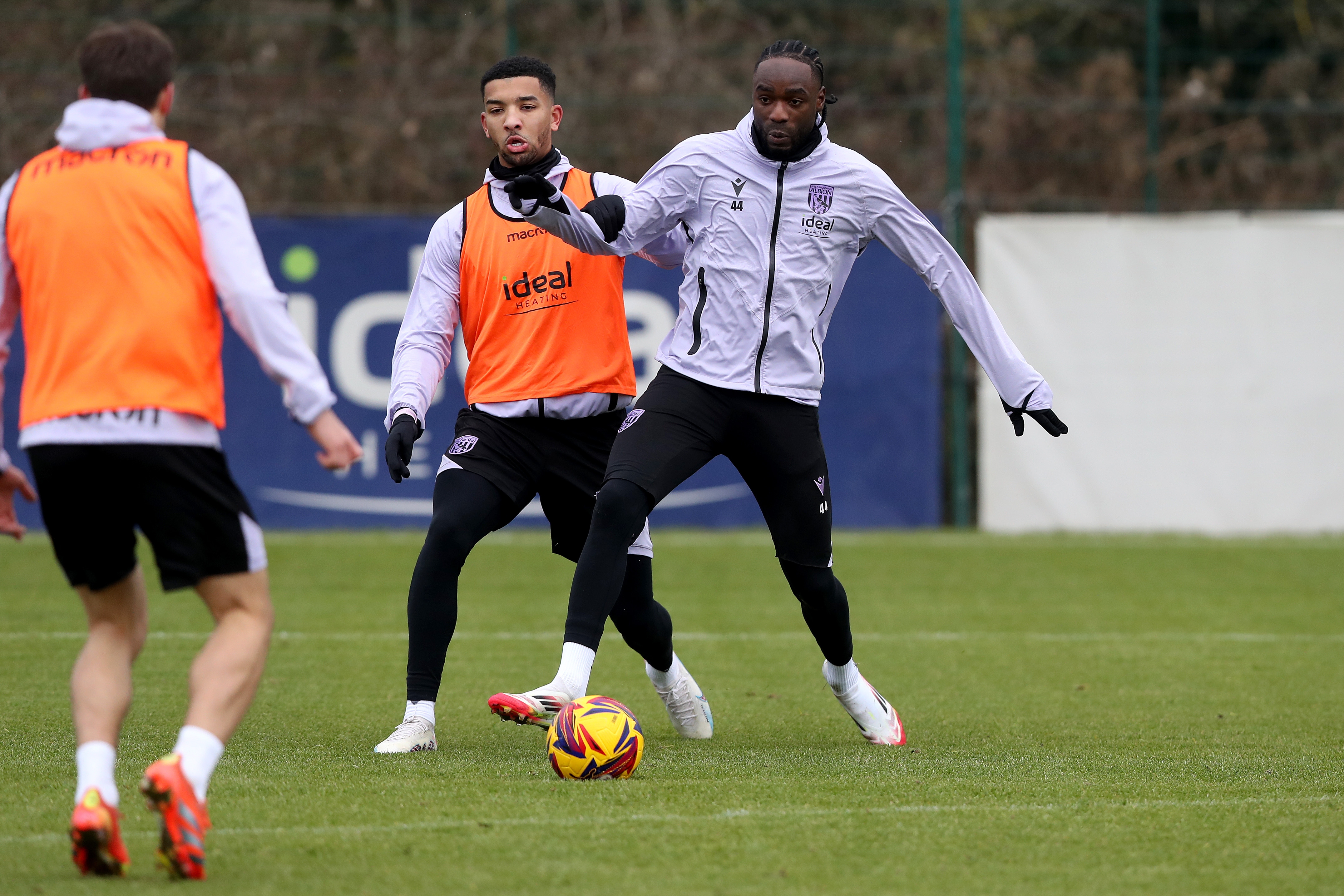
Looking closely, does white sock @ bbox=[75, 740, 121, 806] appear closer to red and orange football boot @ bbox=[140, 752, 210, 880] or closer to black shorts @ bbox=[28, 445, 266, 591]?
red and orange football boot @ bbox=[140, 752, 210, 880]

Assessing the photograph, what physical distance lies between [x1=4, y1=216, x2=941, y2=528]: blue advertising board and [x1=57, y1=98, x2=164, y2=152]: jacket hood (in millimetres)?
8601

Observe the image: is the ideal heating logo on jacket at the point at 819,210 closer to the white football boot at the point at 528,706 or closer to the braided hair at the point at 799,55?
the braided hair at the point at 799,55

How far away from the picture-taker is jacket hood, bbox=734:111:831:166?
5.33 meters

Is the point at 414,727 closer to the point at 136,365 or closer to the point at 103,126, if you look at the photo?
the point at 136,365

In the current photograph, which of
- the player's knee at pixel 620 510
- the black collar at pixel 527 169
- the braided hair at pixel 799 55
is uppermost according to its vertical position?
the braided hair at pixel 799 55

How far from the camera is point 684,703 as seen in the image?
5.68 m

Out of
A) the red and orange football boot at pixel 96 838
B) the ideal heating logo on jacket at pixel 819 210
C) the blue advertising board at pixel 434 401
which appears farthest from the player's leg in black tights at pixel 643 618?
the blue advertising board at pixel 434 401

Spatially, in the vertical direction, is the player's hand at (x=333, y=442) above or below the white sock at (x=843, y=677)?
above

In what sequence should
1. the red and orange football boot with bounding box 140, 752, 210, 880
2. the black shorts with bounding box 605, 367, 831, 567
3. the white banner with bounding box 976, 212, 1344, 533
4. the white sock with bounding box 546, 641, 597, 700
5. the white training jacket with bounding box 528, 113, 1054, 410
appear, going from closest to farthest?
1. the red and orange football boot with bounding box 140, 752, 210, 880
2. the white sock with bounding box 546, 641, 597, 700
3. the black shorts with bounding box 605, 367, 831, 567
4. the white training jacket with bounding box 528, 113, 1054, 410
5. the white banner with bounding box 976, 212, 1344, 533

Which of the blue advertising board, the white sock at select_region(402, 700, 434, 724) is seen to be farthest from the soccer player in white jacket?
the blue advertising board

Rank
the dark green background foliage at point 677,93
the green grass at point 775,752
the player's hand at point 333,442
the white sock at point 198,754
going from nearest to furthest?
the white sock at point 198,754 < the player's hand at point 333,442 < the green grass at point 775,752 < the dark green background foliage at point 677,93

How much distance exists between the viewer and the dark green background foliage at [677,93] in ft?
46.9

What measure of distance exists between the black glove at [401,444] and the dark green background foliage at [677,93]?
8644 millimetres

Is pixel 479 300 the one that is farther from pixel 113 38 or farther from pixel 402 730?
pixel 113 38
